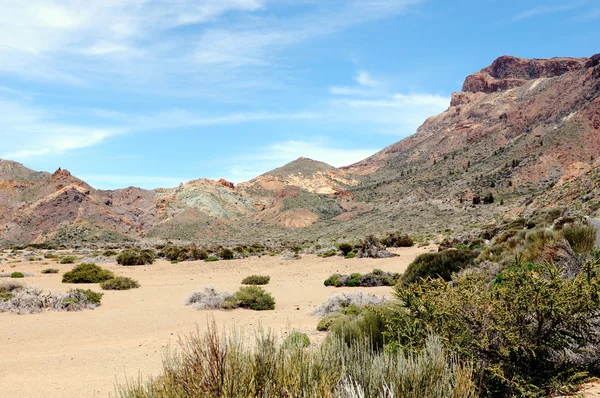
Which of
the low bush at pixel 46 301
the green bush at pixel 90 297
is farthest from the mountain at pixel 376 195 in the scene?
the low bush at pixel 46 301

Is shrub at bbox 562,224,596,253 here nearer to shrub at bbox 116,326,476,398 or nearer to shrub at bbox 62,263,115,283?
shrub at bbox 116,326,476,398

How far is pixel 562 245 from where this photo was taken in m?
10.1

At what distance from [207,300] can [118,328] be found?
11.1 feet

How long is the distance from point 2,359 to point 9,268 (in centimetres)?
2412

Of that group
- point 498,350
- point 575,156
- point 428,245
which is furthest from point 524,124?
point 498,350

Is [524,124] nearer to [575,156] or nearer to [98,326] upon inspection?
[575,156]

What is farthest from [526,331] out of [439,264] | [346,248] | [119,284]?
[346,248]

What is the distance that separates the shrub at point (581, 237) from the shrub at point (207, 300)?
1030cm

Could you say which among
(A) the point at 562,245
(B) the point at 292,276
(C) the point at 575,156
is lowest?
(B) the point at 292,276

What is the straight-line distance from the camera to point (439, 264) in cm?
1447

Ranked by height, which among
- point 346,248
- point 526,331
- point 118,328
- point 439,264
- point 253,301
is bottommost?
point 118,328

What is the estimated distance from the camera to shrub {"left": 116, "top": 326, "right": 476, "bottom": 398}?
3.43 metres

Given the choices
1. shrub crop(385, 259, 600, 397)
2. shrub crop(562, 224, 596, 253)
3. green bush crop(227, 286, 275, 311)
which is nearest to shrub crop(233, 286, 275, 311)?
green bush crop(227, 286, 275, 311)

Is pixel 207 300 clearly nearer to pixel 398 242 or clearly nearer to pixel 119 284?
pixel 119 284
